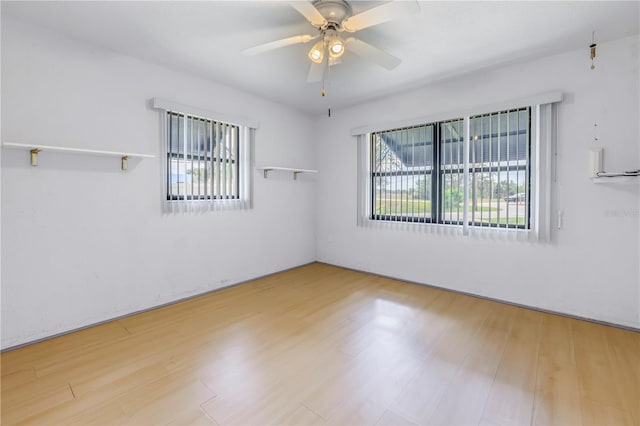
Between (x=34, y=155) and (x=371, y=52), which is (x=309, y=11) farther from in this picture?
(x=34, y=155)

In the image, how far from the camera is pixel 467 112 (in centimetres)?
364

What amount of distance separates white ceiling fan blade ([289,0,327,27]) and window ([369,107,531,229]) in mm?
2475

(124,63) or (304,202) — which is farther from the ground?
(124,63)

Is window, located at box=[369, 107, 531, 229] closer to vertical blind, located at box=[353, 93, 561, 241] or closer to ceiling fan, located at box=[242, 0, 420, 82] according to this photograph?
vertical blind, located at box=[353, 93, 561, 241]

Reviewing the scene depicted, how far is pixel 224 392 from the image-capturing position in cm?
192

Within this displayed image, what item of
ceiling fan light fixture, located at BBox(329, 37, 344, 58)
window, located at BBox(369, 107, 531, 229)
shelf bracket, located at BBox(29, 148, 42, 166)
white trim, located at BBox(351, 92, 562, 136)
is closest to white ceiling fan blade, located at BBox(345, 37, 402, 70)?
ceiling fan light fixture, located at BBox(329, 37, 344, 58)

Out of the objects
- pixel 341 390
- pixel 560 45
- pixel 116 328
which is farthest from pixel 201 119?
pixel 560 45

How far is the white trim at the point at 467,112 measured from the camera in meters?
3.09

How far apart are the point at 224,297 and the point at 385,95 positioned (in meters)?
3.67

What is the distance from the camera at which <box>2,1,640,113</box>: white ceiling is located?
2312mm

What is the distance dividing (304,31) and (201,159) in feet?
6.63

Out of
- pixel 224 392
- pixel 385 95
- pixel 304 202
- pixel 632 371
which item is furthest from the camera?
pixel 304 202

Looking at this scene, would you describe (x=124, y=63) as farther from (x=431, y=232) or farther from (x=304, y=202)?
(x=431, y=232)

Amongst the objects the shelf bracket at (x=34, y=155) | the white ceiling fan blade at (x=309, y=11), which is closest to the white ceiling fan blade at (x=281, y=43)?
the white ceiling fan blade at (x=309, y=11)
